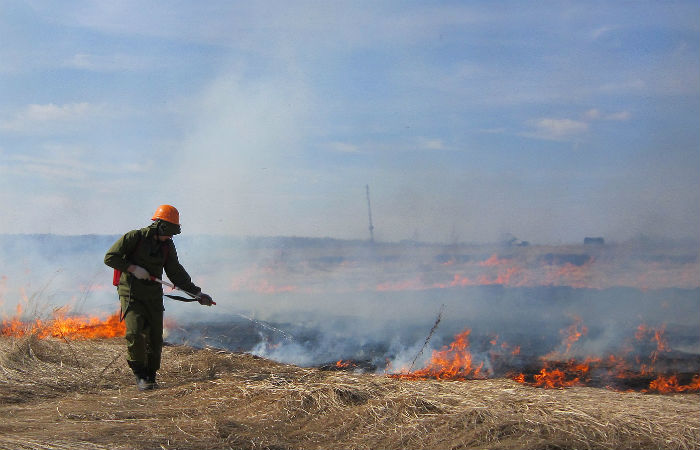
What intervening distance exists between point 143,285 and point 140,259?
274 millimetres

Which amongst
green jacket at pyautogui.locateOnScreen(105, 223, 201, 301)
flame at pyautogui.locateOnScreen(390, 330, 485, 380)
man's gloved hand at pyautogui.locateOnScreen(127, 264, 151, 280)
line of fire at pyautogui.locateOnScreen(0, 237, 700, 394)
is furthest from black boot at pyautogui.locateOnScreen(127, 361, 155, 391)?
flame at pyautogui.locateOnScreen(390, 330, 485, 380)

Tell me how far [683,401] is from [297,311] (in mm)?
10777

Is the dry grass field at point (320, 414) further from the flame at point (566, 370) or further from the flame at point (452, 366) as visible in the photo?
the flame at point (452, 366)

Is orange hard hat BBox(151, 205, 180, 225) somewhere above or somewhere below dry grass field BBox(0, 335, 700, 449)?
above

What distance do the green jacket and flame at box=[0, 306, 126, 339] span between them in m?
2.80

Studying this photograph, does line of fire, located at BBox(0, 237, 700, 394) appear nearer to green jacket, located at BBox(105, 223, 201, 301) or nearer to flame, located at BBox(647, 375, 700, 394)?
flame, located at BBox(647, 375, 700, 394)

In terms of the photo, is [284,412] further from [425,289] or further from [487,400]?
[425,289]

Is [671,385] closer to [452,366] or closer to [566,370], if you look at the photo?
[566,370]

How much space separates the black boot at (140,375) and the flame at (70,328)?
9.15 feet

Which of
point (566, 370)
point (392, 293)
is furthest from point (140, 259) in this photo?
point (392, 293)

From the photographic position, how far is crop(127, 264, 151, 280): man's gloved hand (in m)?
6.62

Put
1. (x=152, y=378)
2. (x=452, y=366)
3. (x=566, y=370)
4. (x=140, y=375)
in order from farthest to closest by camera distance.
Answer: (x=452, y=366) → (x=566, y=370) → (x=152, y=378) → (x=140, y=375)

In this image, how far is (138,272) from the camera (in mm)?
6637

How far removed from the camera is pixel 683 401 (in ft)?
20.4
